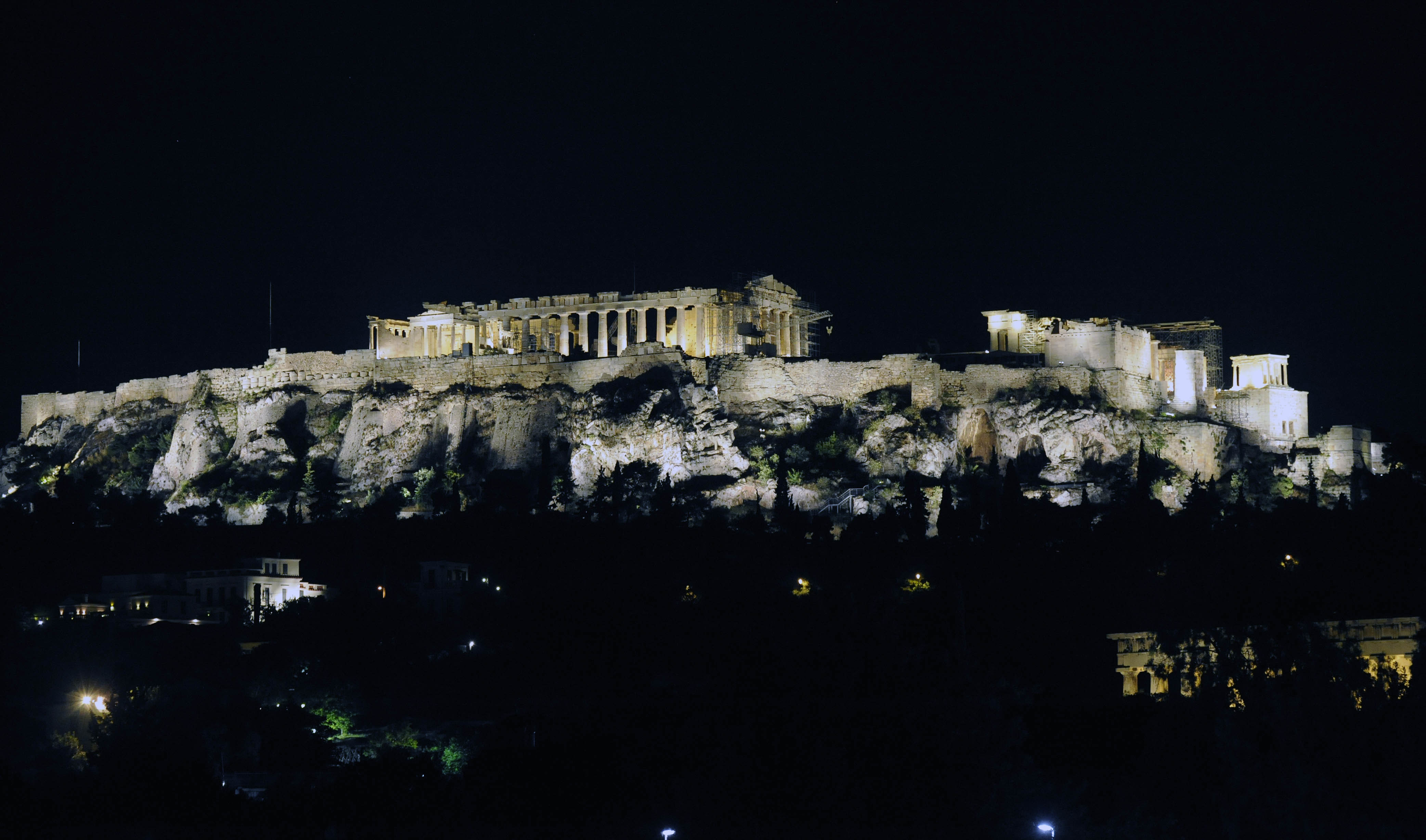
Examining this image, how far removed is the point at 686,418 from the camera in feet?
254

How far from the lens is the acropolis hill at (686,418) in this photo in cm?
7525

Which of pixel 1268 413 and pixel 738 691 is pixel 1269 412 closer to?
pixel 1268 413

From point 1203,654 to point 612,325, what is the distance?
4468 cm

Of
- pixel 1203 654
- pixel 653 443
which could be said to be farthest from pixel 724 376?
pixel 1203 654

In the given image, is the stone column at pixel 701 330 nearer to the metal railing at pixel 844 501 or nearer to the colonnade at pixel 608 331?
the colonnade at pixel 608 331

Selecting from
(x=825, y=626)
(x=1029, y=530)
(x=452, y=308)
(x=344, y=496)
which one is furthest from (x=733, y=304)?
(x=825, y=626)

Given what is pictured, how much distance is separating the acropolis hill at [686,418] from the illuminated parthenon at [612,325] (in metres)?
0.13

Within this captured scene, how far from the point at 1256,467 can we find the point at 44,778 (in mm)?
49698

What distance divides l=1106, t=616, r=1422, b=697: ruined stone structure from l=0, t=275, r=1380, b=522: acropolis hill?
16692mm

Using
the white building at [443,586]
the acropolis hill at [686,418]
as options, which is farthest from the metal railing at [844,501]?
the white building at [443,586]

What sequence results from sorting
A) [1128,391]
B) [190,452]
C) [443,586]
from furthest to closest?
[190,452] < [1128,391] < [443,586]

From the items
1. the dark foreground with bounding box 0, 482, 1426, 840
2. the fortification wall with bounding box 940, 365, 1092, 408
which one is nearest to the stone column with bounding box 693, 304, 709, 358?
the fortification wall with bounding box 940, 365, 1092, 408

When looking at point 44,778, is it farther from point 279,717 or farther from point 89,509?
point 89,509

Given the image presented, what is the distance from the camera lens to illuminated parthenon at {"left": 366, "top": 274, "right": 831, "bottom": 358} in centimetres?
8606
